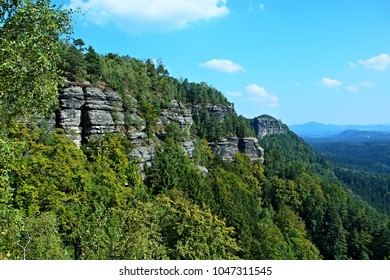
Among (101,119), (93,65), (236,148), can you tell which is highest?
(93,65)

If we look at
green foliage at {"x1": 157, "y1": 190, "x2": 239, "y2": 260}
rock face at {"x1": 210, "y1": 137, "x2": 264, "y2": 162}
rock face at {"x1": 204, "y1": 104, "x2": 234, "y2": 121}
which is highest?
rock face at {"x1": 204, "y1": 104, "x2": 234, "y2": 121}

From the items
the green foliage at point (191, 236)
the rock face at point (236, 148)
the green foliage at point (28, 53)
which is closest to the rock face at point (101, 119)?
the green foliage at point (191, 236)

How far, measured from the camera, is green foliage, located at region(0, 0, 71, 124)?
416 inches

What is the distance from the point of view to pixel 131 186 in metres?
44.9

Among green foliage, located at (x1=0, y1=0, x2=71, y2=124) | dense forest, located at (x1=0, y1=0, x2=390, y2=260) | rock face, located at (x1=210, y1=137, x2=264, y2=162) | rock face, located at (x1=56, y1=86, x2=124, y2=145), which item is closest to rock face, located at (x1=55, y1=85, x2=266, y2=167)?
rock face, located at (x1=56, y1=86, x2=124, y2=145)

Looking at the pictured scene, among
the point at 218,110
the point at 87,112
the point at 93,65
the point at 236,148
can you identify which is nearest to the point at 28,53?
the point at 87,112

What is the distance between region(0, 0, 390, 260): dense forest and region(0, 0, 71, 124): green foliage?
0.12 feet

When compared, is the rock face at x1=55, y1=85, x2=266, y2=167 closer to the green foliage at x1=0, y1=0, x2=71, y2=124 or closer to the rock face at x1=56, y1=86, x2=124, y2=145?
the rock face at x1=56, y1=86, x2=124, y2=145

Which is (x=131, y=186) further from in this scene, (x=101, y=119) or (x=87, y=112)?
(x=87, y=112)

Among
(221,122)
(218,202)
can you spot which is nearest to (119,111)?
(218,202)

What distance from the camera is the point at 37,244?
18.6m

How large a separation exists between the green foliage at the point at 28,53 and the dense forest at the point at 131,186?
0.12 feet

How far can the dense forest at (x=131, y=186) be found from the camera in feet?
37.7

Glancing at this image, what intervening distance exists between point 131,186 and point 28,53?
115ft
